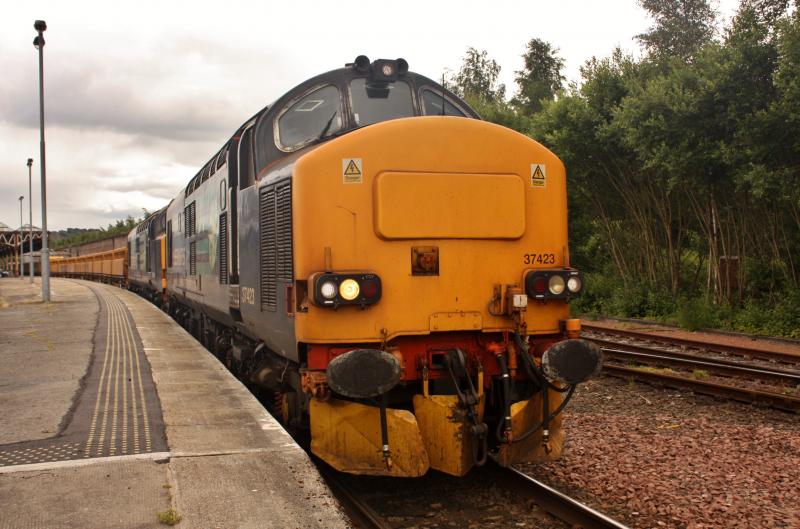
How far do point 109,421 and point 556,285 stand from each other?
3977 mm

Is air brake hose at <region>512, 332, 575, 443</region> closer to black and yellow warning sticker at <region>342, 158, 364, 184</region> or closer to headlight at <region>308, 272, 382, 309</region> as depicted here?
headlight at <region>308, 272, 382, 309</region>

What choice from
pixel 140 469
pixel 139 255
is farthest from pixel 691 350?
pixel 139 255

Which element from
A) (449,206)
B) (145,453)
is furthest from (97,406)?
(449,206)

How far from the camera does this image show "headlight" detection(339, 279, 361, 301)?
495 cm

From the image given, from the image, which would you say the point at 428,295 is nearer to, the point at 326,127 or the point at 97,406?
the point at 326,127

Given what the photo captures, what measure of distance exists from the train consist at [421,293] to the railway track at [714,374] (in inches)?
161

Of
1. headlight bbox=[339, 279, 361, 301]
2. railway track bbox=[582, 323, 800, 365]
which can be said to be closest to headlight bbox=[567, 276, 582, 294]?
headlight bbox=[339, 279, 361, 301]

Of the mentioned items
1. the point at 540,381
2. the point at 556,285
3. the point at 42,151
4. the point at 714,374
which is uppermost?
the point at 42,151

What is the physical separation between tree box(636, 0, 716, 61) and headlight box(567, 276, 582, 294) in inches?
1509

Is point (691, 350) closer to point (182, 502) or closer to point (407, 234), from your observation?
point (407, 234)

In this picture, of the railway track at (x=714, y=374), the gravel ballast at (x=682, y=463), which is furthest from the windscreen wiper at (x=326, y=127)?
the railway track at (x=714, y=374)

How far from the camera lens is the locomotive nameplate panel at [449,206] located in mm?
5172

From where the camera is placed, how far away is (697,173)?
16.1 meters

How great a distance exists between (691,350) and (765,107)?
5201mm
